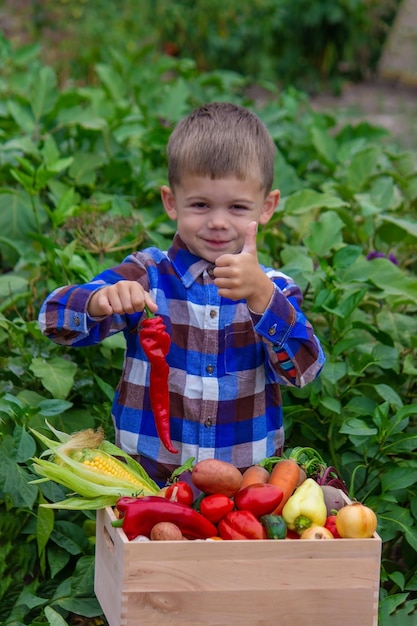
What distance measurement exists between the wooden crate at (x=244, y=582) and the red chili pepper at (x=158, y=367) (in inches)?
14.4

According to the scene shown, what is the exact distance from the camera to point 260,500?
259 centimetres

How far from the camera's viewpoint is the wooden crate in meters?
2.43

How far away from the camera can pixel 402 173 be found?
196 inches

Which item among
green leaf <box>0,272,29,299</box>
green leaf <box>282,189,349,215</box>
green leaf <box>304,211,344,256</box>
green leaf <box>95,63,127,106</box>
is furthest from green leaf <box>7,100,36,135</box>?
green leaf <box>304,211,344,256</box>

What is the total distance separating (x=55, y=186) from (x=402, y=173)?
5.41ft

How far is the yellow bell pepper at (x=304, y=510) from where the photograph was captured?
259cm

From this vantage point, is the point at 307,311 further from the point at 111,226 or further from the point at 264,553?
the point at 264,553

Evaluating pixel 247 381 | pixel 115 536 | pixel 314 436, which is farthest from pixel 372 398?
pixel 115 536

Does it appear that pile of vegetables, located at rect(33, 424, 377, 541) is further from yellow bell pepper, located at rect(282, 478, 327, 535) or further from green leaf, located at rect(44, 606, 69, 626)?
green leaf, located at rect(44, 606, 69, 626)

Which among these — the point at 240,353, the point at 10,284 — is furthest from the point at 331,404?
the point at 10,284

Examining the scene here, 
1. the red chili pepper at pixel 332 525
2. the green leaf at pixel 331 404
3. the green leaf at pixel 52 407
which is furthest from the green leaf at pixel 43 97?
the red chili pepper at pixel 332 525

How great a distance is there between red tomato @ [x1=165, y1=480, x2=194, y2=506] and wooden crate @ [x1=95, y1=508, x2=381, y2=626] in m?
0.17

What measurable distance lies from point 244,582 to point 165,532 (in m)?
0.22

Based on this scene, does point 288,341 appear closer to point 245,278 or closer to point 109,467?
point 245,278
